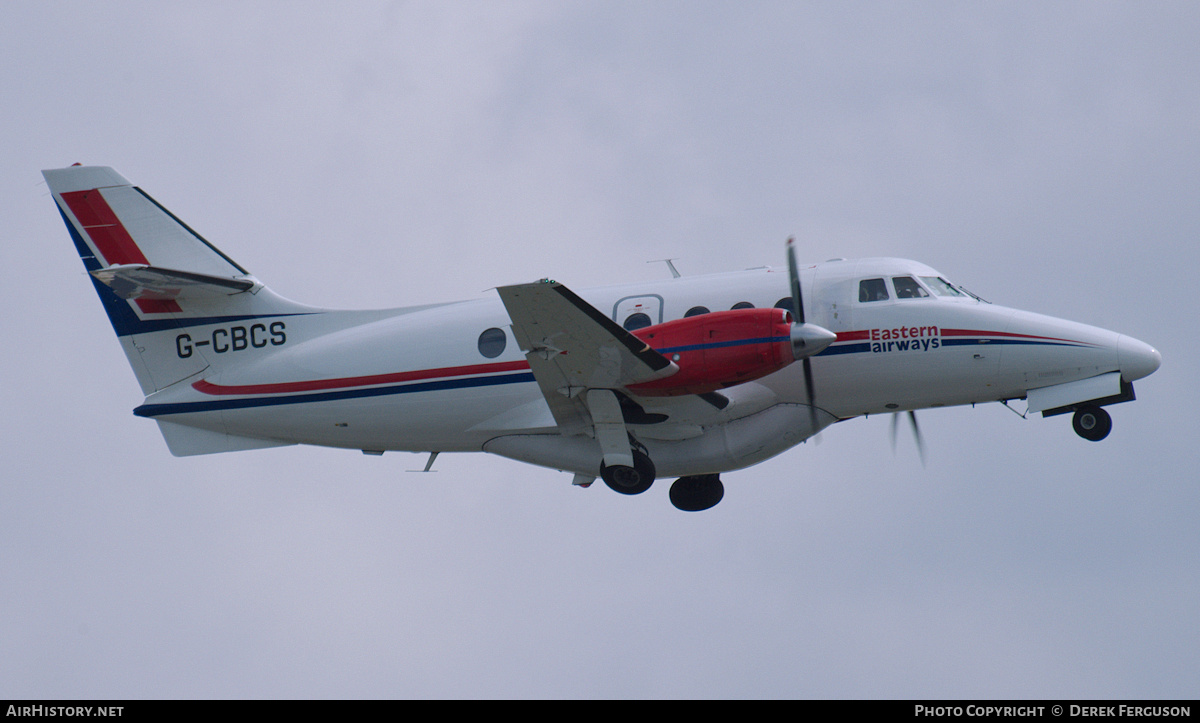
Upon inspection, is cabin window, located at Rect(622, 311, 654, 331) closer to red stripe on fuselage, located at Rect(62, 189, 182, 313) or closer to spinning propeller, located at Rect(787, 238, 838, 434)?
spinning propeller, located at Rect(787, 238, 838, 434)

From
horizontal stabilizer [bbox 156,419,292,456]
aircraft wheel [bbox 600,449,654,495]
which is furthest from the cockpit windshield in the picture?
horizontal stabilizer [bbox 156,419,292,456]

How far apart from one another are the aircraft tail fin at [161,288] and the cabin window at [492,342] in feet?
10.5

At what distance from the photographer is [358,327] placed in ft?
61.0

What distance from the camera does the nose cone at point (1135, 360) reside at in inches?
634

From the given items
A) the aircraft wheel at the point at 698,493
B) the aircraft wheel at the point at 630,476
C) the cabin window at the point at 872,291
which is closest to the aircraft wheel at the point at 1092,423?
the cabin window at the point at 872,291

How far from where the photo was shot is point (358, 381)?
1778cm

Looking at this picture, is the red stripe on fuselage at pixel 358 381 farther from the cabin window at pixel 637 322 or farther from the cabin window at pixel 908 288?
the cabin window at pixel 908 288

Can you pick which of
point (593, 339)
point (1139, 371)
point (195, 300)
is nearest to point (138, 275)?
point (195, 300)

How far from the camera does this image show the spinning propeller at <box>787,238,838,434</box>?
15.0m

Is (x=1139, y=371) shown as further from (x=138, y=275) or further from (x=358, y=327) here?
(x=138, y=275)

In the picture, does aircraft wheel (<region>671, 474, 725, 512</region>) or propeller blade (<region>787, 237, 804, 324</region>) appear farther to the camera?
aircraft wheel (<region>671, 474, 725, 512</region>)

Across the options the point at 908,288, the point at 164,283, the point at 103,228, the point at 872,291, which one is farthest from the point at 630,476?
the point at 103,228

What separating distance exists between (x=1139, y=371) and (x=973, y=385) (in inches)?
80.0

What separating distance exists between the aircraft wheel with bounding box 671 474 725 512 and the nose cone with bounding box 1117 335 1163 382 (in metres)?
5.81
